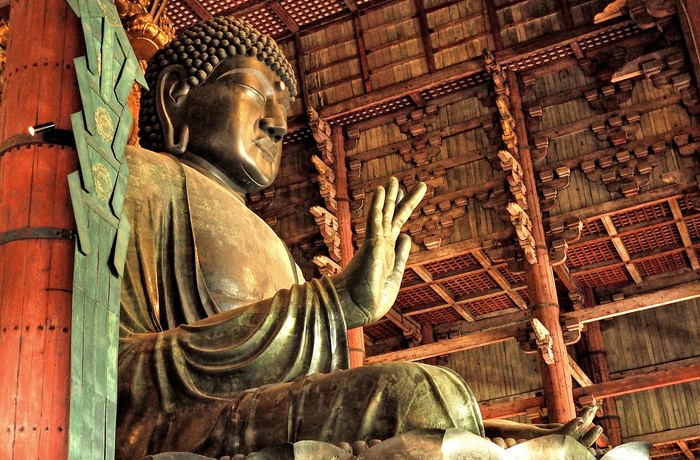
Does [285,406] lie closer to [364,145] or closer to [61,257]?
[61,257]

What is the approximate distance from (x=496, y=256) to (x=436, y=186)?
88 cm

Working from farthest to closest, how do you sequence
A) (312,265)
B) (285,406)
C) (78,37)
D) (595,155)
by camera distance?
(312,265), (595,155), (78,37), (285,406)

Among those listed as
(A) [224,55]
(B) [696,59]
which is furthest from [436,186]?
(A) [224,55]

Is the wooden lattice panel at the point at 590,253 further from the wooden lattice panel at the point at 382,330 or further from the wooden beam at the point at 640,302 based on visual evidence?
the wooden lattice panel at the point at 382,330

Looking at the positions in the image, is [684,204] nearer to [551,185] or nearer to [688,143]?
[688,143]

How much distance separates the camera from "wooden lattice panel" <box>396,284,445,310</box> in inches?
376

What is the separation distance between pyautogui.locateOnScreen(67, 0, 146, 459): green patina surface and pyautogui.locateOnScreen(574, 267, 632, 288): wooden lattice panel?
7.67 m

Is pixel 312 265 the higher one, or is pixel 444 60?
pixel 444 60

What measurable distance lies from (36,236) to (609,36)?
274 inches

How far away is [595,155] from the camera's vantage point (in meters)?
8.12

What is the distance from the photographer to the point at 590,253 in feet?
30.1

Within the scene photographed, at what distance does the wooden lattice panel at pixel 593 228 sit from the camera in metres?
8.42

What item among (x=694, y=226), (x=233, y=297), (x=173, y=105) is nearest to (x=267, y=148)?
(x=173, y=105)

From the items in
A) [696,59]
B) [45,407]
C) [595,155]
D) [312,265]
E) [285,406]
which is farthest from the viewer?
[312,265]
